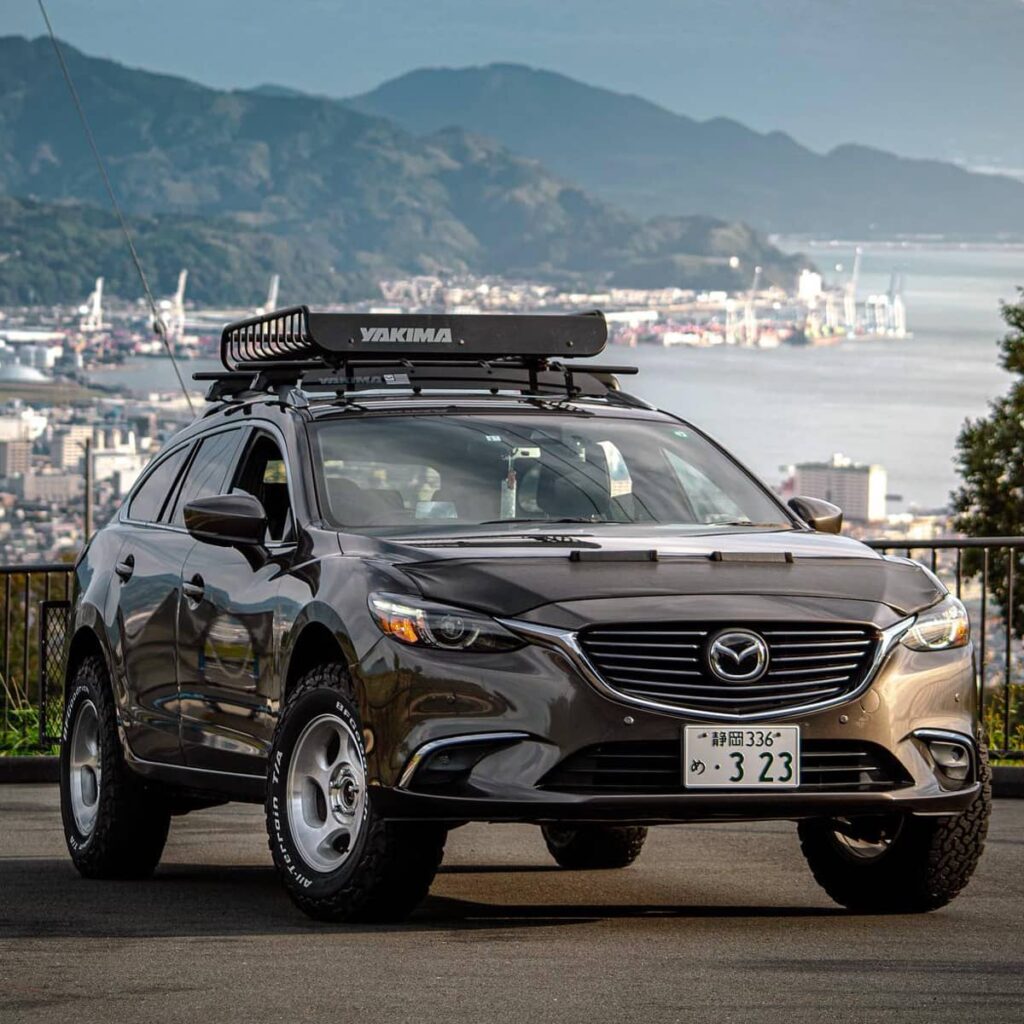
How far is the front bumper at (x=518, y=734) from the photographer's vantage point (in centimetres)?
680

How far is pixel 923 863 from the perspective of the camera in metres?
7.61

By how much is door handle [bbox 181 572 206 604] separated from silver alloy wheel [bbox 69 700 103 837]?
3.50 feet

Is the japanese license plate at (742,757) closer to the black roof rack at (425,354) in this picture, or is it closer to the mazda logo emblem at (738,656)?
the mazda logo emblem at (738,656)

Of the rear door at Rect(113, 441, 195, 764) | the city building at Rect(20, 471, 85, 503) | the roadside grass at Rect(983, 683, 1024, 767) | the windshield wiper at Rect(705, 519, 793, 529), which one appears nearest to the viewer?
the windshield wiper at Rect(705, 519, 793, 529)

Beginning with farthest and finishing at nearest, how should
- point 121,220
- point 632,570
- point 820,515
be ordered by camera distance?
point 121,220, point 820,515, point 632,570

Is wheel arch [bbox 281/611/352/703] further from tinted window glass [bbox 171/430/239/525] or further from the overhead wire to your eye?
the overhead wire

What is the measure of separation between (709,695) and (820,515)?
1.71m

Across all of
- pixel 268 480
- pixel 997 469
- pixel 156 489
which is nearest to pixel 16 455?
pixel 997 469

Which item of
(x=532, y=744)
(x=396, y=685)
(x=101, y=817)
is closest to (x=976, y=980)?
(x=532, y=744)

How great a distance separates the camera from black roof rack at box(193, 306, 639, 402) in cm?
889

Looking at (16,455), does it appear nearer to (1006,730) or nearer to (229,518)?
(1006,730)

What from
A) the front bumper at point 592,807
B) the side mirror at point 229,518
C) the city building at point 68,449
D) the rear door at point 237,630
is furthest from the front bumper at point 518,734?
the city building at point 68,449

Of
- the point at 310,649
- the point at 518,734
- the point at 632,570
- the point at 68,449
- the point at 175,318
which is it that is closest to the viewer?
the point at 518,734

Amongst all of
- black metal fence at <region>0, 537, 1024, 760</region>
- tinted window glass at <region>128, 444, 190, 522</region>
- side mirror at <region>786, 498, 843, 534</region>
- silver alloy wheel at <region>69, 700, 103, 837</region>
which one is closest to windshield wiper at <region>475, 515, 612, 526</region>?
side mirror at <region>786, 498, 843, 534</region>
